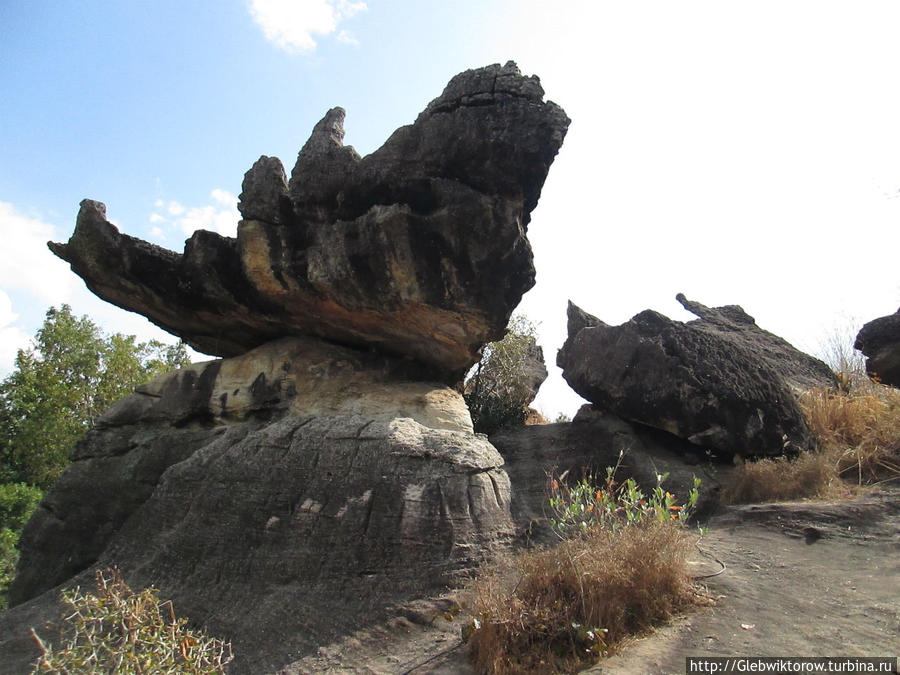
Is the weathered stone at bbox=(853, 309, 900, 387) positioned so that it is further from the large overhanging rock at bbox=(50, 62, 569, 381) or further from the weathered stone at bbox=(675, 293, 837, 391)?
the large overhanging rock at bbox=(50, 62, 569, 381)

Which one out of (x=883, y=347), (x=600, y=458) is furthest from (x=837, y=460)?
(x=600, y=458)

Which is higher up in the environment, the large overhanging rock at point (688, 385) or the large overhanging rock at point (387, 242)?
the large overhanging rock at point (387, 242)

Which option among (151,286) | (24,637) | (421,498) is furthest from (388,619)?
(151,286)

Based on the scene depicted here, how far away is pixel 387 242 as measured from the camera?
18.6 feet

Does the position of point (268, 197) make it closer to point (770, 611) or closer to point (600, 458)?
point (600, 458)

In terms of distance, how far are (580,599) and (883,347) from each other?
7.27 meters

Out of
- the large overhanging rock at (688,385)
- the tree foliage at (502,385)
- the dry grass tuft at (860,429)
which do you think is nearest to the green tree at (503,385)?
the tree foliage at (502,385)

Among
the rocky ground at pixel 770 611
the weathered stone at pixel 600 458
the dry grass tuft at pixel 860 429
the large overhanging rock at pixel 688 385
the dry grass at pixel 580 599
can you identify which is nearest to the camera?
the rocky ground at pixel 770 611

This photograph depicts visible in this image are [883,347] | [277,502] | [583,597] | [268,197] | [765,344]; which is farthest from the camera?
[765,344]

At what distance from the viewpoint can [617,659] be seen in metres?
3.44

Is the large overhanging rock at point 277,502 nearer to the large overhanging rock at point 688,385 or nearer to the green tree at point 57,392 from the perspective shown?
the large overhanging rock at point 688,385

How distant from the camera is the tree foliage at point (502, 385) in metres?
9.71

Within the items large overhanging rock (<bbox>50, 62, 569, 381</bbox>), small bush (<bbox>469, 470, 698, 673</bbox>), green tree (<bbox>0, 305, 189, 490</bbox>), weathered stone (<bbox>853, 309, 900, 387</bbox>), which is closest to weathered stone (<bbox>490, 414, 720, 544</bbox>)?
large overhanging rock (<bbox>50, 62, 569, 381</bbox>)

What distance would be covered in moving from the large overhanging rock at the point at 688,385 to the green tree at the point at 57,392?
1604 cm
